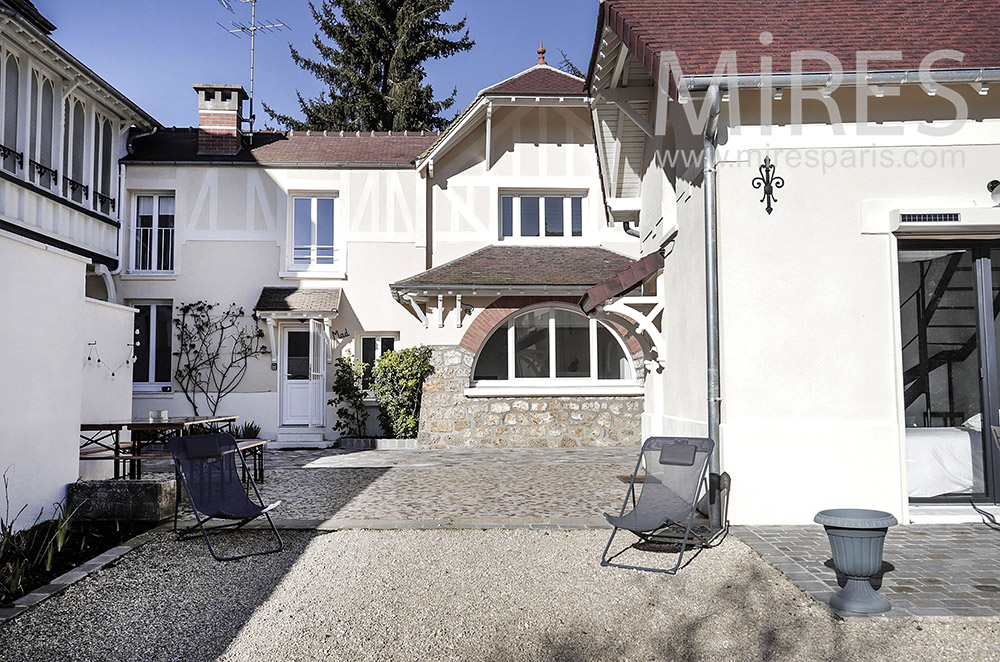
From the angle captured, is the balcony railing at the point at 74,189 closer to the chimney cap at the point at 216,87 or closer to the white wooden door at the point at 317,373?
the chimney cap at the point at 216,87

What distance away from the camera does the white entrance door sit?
1451 cm

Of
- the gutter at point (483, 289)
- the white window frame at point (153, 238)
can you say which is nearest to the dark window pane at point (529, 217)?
the gutter at point (483, 289)

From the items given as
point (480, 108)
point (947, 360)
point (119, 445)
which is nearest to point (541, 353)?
point (480, 108)

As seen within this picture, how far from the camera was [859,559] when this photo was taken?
4.14 meters

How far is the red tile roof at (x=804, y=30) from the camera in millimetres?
6270

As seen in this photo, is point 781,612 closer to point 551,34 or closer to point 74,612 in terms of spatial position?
point 74,612

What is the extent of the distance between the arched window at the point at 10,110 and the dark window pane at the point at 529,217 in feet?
29.2

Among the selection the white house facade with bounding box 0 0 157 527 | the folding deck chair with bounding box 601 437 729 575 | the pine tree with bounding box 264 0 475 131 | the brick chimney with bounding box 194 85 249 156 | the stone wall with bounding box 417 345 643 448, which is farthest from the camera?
the pine tree with bounding box 264 0 475 131

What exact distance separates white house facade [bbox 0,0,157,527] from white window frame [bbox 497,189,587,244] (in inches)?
300

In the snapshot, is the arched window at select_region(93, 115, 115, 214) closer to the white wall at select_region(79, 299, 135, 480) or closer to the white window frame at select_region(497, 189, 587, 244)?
the white wall at select_region(79, 299, 135, 480)

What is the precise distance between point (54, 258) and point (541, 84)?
34.9 feet

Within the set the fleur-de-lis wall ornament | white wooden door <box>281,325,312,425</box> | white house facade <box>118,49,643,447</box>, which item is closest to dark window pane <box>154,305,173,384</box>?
white house facade <box>118,49,643,447</box>

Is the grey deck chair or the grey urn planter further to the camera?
the grey deck chair

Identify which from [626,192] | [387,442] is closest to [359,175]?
Answer: [387,442]
